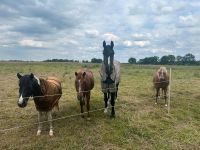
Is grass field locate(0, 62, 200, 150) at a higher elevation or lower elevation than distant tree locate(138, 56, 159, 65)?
lower

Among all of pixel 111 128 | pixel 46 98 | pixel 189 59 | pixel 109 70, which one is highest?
pixel 109 70

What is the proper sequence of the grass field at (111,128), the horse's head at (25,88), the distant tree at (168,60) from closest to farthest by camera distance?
1. the horse's head at (25,88)
2. the grass field at (111,128)
3. the distant tree at (168,60)

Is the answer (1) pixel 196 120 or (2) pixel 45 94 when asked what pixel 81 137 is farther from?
(1) pixel 196 120

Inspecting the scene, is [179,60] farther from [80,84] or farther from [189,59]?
[80,84]

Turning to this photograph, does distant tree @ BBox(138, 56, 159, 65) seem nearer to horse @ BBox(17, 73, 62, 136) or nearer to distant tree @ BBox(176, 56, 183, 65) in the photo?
distant tree @ BBox(176, 56, 183, 65)

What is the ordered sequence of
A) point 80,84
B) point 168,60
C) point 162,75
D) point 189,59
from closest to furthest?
point 80,84 → point 162,75 → point 168,60 → point 189,59

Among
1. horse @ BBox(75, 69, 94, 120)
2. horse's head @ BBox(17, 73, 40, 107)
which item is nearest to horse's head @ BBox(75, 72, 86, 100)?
horse @ BBox(75, 69, 94, 120)

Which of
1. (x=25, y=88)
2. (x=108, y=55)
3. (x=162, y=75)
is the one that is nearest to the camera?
(x=25, y=88)

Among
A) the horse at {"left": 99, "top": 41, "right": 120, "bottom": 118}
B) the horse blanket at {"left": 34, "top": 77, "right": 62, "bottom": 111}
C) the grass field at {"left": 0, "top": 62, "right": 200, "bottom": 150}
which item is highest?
the horse at {"left": 99, "top": 41, "right": 120, "bottom": 118}

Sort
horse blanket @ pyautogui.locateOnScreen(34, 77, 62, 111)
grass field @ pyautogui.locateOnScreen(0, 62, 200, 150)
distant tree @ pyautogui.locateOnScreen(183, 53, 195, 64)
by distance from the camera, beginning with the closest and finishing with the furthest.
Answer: grass field @ pyautogui.locateOnScreen(0, 62, 200, 150), horse blanket @ pyautogui.locateOnScreen(34, 77, 62, 111), distant tree @ pyautogui.locateOnScreen(183, 53, 195, 64)

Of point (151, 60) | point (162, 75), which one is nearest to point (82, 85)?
point (162, 75)

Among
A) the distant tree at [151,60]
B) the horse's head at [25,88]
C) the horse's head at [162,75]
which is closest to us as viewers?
the horse's head at [25,88]

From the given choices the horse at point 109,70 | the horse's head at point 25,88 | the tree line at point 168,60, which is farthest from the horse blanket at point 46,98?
the tree line at point 168,60

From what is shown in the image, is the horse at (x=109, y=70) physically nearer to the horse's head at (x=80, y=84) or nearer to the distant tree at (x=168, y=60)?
the horse's head at (x=80, y=84)
